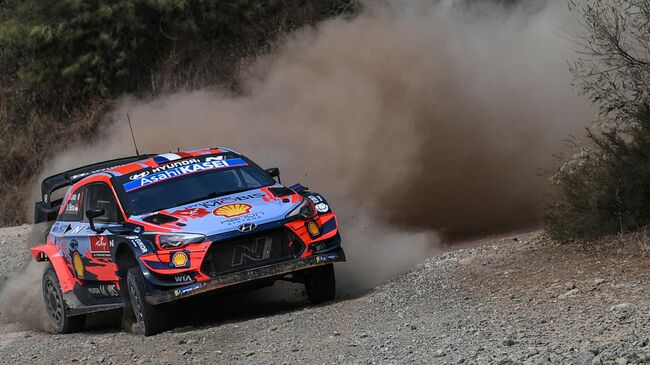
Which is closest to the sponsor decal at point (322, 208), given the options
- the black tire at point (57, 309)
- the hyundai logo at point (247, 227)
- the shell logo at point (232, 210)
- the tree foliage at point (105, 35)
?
the shell logo at point (232, 210)

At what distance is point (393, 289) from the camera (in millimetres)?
11531

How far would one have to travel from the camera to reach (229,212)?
443 inches

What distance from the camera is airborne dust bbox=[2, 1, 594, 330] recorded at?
16875 millimetres

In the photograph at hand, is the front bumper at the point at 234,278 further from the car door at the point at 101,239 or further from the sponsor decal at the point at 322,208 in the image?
the car door at the point at 101,239

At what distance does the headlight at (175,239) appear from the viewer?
1090 centimetres

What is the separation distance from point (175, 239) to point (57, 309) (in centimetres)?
288

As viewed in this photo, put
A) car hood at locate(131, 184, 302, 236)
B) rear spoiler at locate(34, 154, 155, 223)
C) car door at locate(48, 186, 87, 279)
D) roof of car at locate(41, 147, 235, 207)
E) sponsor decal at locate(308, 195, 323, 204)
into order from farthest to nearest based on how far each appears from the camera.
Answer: rear spoiler at locate(34, 154, 155, 223) → roof of car at locate(41, 147, 235, 207) → car door at locate(48, 186, 87, 279) → sponsor decal at locate(308, 195, 323, 204) → car hood at locate(131, 184, 302, 236)

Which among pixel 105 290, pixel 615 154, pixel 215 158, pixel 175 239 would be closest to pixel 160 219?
pixel 175 239

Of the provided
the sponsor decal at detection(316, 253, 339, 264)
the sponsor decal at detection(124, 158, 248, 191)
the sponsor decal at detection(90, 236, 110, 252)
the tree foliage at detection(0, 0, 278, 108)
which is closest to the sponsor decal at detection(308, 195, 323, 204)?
the sponsor decal at detection(316, 253, 339, 264)

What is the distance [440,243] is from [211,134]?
23.0 feet

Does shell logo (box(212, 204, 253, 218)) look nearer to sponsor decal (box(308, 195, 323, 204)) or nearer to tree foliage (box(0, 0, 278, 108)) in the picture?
sponsor decal (box(308, 195, 323, 204))

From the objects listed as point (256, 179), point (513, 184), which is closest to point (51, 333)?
point (256, 179)

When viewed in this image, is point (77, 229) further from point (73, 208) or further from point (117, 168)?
point (117, 168)

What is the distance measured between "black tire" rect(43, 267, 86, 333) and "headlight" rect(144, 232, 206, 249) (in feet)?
7.71
